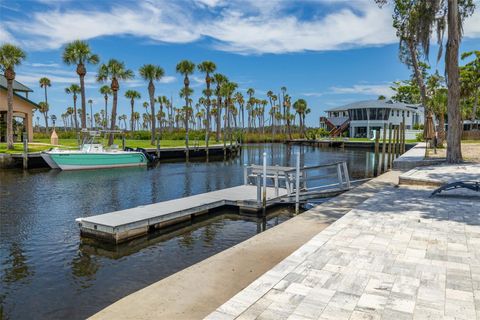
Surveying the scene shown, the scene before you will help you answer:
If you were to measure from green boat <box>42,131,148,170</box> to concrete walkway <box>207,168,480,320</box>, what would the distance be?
77.4 feet

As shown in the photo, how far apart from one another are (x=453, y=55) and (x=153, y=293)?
19.3 metres

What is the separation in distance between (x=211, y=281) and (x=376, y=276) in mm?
2292

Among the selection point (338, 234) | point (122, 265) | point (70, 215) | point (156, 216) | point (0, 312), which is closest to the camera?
point (0, 312)

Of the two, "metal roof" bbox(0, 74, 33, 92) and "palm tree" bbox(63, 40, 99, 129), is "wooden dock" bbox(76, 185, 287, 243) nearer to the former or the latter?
"palm tree" bbox(63, 40, 99, 129)

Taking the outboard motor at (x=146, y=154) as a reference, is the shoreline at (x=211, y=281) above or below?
below

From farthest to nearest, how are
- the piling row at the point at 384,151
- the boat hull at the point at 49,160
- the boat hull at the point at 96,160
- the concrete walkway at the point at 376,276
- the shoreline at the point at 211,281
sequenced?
1. the piling row at the point at 384,151
2. the boat hull at the point at 49,160
3. the boat hull at the point at 96,160
4. the shoreline at the point at 211,281
5. the concrete walkway at the point at 376,276

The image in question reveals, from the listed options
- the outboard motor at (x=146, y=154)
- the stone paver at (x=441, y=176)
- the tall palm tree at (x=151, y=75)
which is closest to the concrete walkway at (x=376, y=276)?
the stone paver at (x=441, y=176)

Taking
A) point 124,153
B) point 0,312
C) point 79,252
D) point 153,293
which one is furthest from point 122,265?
point 124,153

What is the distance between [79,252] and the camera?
9.02 meters

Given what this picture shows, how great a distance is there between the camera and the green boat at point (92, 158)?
88.0 feet

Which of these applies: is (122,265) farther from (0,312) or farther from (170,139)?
(170,139)

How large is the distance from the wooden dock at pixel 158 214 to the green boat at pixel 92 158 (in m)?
16.4

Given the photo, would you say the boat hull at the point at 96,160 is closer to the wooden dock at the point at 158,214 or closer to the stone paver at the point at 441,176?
the wooden dock at the point at 158,214

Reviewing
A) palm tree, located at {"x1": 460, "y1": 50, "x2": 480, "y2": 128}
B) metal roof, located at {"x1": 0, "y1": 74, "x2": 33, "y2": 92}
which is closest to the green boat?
metal roof, located at {"x1": 0, "y1": 74, "x2": 33, "y2": 92}
